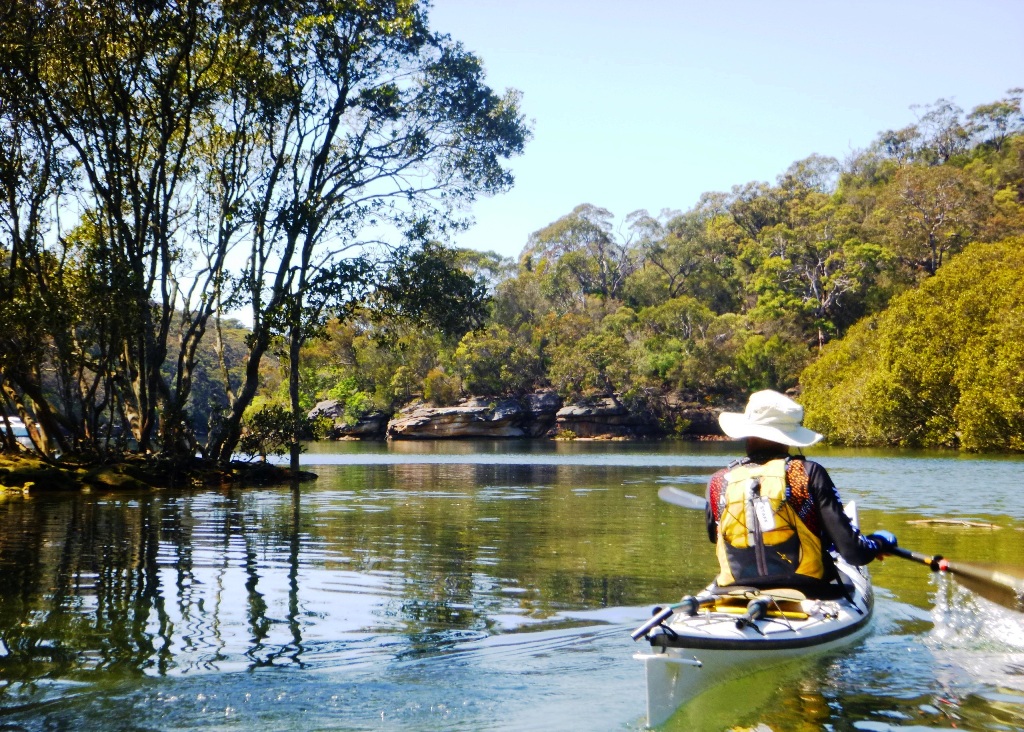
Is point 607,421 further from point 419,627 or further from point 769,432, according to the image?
point 769,432

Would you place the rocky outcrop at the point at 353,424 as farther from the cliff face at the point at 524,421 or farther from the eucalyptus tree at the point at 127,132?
the eucalyptus tree at the point at 127,132

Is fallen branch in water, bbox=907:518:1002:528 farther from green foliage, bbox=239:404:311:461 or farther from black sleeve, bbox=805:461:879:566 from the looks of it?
green foliage, bbox=239:404:311:461

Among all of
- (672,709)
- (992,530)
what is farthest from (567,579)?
(992,530)

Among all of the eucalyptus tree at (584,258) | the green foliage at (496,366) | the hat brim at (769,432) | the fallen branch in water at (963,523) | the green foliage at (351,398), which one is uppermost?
the eucalyptus tree at (584,258)

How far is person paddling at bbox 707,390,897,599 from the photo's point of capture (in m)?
5.84

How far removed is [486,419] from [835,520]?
2720 inches

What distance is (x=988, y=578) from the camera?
652 cm

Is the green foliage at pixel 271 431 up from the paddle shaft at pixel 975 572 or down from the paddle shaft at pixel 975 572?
up

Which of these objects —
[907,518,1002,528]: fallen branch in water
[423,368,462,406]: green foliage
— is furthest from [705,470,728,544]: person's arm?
[423,368,462,406]: green foliage

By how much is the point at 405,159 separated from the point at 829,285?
167ft

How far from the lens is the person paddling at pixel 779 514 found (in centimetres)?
584


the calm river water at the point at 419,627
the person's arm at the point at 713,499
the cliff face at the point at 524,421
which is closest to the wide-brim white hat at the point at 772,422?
the person's arm at the point at 713,499

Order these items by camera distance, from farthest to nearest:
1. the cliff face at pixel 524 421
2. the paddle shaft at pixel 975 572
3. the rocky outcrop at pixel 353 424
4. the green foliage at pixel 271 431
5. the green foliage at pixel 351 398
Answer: the rocky outcrop at pixel 353 424
the green foliage at pixel 351 398
the cliff face at pixel 524 421
the green foliage at pixel 271 431
the paddle shaft at pixel 975 572

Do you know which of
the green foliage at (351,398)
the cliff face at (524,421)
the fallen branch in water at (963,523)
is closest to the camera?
the fallen branch in water at (963,523)
